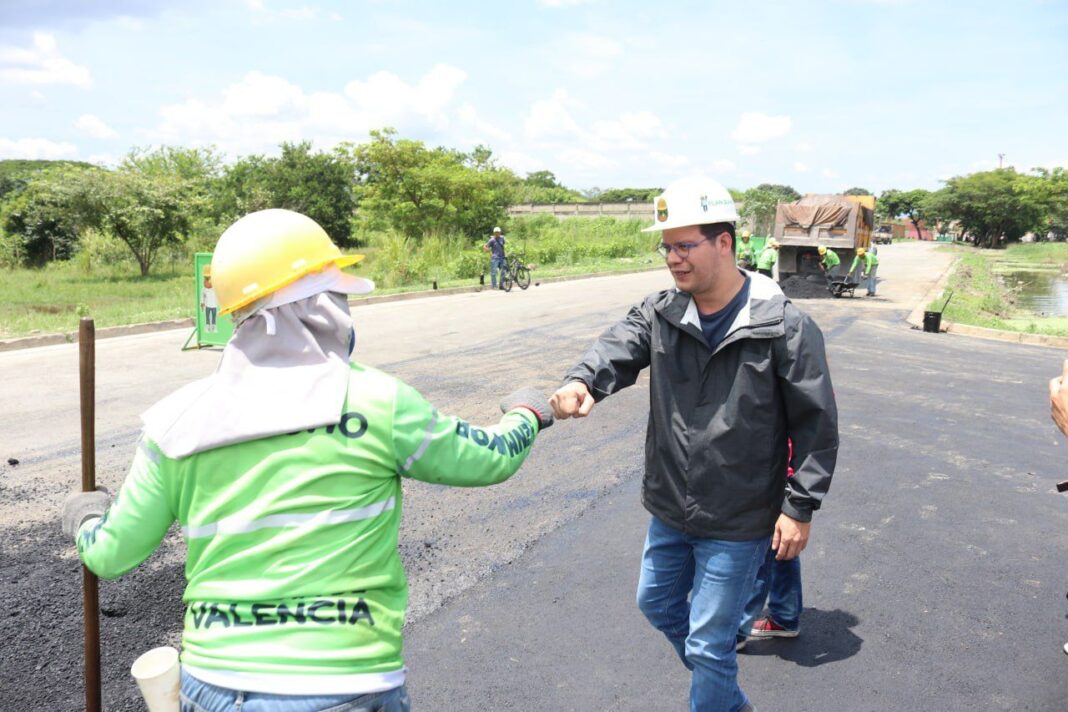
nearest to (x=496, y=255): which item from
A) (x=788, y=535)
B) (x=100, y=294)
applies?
(x=100, y=294)

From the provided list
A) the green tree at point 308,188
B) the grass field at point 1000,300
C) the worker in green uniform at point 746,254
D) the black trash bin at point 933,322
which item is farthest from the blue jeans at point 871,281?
the green tree at point 308,188

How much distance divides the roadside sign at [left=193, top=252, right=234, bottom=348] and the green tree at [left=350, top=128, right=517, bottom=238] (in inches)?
1070

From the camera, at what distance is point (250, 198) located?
42.1 metres

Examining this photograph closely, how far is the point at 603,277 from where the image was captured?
93.1 ft

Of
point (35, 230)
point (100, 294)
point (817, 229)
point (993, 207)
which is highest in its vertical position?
point (993, 207)

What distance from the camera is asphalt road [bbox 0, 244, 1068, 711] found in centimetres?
344

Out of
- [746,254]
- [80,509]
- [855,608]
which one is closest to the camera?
[80,509]

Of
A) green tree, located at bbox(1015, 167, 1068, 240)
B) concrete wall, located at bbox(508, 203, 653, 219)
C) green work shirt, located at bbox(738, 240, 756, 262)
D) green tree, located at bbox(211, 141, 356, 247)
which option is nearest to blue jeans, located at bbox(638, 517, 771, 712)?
green work shirt, located at bbox(738, 240, 756, 262)

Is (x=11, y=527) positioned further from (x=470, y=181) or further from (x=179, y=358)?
(x=470, y=181)

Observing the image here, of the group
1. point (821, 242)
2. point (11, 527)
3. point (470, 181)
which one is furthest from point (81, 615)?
point (470, 181)

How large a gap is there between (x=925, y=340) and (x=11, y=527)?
42.0ft

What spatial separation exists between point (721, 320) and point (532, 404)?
0.83m

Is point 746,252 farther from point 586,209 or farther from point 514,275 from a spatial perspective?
point 586,209

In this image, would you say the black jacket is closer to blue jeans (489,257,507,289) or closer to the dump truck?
blue jeans (489,257,507,289)
